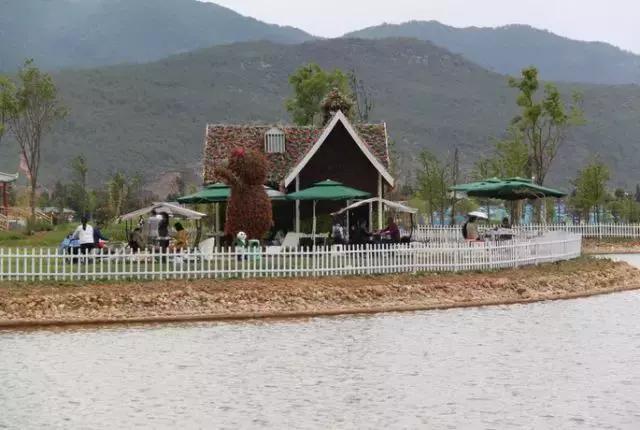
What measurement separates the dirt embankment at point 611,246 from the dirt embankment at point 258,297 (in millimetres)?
23629

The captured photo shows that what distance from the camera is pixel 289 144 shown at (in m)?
40.7

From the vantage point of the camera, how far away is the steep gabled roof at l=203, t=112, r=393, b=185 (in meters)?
38.2

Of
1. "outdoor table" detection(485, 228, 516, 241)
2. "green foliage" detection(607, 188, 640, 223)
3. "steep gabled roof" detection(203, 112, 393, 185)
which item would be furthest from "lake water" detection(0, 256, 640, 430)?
"green foliage" detection(607, 188, 640, 223)

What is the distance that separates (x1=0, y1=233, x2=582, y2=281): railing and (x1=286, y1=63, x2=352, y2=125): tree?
39.3 m

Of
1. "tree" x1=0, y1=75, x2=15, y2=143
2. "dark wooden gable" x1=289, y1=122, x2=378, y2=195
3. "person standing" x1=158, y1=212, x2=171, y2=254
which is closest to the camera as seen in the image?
"person standing" x1=158, y1=212, x2=171, y2=254

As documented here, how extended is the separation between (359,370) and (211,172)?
23.3 metres

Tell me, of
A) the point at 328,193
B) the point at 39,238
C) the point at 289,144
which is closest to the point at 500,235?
the point at 328,193

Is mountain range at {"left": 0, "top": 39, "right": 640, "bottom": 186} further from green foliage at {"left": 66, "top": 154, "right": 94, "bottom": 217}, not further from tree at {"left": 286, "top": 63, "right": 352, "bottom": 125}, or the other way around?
tree at {"left": 286, "top": 63, "right": 352, "bottom": 125}

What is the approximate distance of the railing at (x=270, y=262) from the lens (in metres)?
24.8

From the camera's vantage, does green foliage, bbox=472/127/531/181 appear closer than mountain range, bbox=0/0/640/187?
Yes

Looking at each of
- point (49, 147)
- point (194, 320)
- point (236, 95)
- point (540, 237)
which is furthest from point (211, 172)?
point (236, 95)

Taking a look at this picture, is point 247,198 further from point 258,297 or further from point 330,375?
point 330,375

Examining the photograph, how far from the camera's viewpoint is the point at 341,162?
39.0 meters

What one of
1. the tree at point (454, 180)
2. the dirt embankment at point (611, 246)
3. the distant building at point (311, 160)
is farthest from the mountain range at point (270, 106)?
the distant building at point (311, 160)
